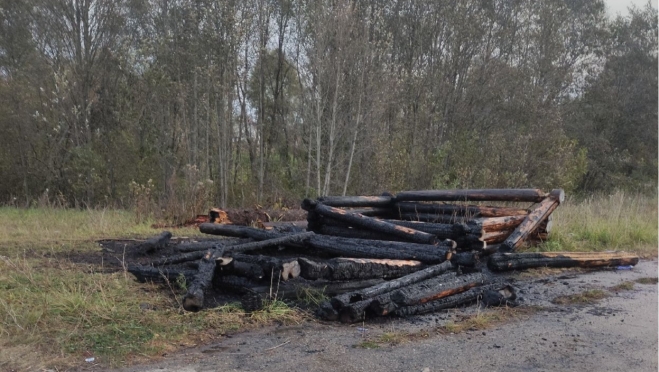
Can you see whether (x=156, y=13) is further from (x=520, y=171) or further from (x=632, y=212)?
(x=632, y=212)

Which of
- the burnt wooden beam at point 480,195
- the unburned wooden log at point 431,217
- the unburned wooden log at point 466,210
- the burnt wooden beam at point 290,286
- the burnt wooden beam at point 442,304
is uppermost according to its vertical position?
the burnt wooden beam at point 480,195

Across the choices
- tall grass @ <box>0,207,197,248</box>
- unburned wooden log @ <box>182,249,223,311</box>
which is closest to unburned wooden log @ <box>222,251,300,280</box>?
unburned wooden log @ <box>182,249,223,311</box>

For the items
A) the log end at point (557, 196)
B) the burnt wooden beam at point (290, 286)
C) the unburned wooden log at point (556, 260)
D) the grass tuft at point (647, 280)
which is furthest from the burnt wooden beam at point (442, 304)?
the log end at point (557, 196)

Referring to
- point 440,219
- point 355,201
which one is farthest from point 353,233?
point 440,219

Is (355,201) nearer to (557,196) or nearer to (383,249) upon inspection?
(383,249)

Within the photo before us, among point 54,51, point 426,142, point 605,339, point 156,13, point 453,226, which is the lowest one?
point 605,339

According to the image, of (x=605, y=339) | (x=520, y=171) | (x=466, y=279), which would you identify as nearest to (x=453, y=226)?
(x=466, y=279)

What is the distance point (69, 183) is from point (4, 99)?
399 centimetres

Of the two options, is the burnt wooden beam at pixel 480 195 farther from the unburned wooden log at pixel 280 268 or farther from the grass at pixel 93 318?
the grass at pixel 93 318

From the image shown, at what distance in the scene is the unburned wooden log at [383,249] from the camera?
677 centimetres

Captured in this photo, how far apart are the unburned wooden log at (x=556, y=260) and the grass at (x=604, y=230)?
0.92 metres

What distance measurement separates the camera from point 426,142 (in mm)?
22125

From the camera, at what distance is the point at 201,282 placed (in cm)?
550

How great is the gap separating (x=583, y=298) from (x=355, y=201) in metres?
4.44
